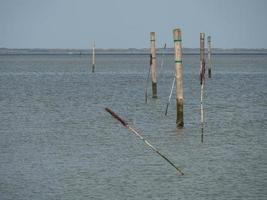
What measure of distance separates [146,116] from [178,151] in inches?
409

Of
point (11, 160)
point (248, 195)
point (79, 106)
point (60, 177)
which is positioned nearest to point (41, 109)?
point (79, 106)

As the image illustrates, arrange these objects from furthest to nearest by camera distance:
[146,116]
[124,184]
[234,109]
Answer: [234,109] → [146,116] → [124,184]

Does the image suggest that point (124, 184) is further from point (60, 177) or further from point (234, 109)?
point (234, 109)

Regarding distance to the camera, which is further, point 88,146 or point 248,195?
point 88,146

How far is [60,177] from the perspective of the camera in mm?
18531

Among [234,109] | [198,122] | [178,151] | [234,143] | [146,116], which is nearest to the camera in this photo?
[178,151]

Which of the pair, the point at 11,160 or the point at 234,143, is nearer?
the point at 11,160

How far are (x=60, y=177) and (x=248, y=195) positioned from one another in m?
4.37

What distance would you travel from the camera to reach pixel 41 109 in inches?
1436

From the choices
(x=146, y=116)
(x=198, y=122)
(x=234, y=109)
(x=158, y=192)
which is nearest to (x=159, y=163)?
(x=158, y=192)

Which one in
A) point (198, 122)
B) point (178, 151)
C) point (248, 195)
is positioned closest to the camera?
point (248, 195)

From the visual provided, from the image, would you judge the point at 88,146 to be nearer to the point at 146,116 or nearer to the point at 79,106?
the point at 146,116

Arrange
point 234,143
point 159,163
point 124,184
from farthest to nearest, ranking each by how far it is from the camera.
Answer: point 234,143 → point 159,163 → point 124,184

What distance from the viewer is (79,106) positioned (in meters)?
38.2
